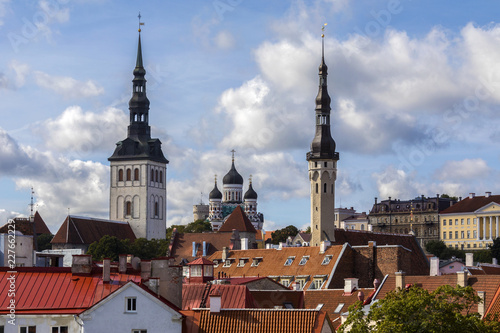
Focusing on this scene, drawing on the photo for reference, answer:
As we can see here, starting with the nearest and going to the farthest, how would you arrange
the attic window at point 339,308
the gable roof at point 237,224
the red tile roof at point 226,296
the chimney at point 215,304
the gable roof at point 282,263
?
the chimney at point 215,304 < the red tile roof at point 226,296 < the attic window at point 339,308 < the gable roof at point 282,263 < the gable roof at point 237,224

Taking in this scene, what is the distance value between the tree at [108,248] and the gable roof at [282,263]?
5849cm

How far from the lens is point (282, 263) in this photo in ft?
314

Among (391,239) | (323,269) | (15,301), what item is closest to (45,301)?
(15,301)

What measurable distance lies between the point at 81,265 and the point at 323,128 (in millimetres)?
87264

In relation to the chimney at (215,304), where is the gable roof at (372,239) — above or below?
above

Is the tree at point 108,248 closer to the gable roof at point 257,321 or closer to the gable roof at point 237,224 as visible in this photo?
the gable roof at point 237,224

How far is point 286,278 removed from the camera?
304 feet

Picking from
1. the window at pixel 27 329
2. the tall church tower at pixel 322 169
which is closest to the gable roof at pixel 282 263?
the tall church tower at pixel 322 169

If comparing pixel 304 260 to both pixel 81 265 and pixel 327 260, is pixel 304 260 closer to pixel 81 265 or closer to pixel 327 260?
pixel 327 260

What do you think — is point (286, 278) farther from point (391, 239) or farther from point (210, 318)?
point (210, 318)

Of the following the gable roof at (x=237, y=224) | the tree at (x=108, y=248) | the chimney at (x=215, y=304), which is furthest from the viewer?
the gable roof at (x=237, y=224)

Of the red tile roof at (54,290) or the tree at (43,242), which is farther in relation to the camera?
the tree at (43,242)

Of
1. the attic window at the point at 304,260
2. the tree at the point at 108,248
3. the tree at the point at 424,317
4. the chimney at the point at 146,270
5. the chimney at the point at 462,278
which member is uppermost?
the tree at the point at 108,248

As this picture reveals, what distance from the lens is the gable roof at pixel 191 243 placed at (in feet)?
498
